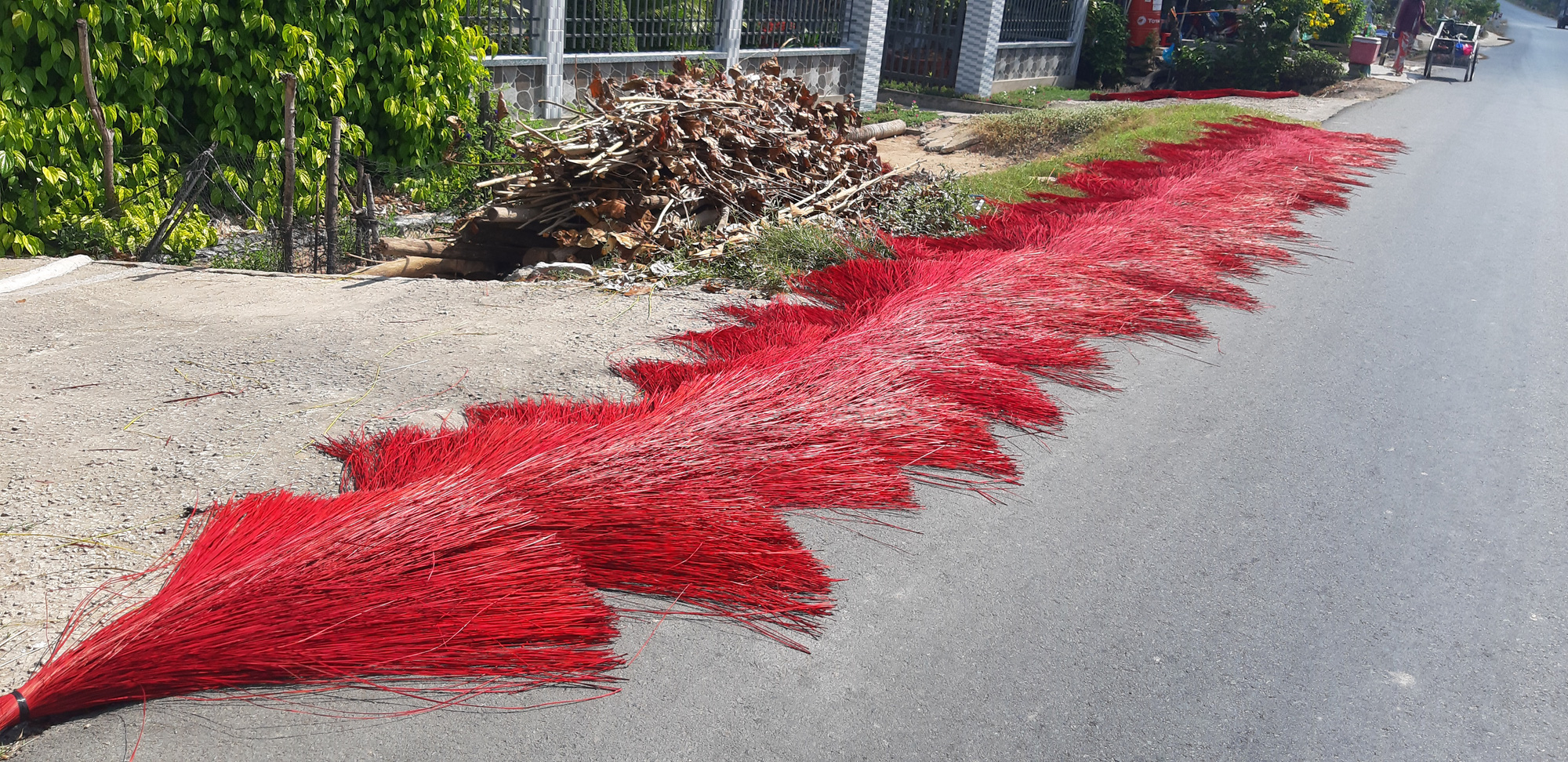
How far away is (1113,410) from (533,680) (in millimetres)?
3017

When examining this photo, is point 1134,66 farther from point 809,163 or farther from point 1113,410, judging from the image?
point 1113,410

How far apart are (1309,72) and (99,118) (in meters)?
20.4

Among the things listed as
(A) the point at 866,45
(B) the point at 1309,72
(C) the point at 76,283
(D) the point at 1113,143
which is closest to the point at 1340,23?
(B) the point at 1309,72

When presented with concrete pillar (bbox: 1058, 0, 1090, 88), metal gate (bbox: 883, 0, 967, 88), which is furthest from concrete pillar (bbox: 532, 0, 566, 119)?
concrete pillar (bbox: 1058, 0, 1090, 88)

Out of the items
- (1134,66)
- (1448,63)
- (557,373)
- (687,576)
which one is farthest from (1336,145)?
(1448,63)

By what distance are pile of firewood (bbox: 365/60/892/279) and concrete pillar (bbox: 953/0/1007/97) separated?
10.5m

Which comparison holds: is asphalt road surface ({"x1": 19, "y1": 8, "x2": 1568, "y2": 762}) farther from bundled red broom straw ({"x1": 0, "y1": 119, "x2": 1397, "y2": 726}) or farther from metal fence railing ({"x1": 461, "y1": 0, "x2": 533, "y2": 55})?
metal fence railing ({"x1": 461, "y1": 0, "x2": 533, "y2": 55})

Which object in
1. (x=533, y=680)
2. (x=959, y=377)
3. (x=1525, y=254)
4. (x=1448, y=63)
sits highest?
(x=1448, y=63)

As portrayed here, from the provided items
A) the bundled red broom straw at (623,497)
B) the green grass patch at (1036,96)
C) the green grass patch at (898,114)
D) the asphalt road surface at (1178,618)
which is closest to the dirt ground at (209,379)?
the bundled red broom straw at (623,497)

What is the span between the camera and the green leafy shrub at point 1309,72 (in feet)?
66.3

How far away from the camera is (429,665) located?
2.57 metres

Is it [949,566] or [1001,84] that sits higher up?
[1001,84]

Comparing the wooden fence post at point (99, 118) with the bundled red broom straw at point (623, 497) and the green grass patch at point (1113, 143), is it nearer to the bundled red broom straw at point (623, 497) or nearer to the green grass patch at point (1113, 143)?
the bundled red broom straw at point (623, 497)

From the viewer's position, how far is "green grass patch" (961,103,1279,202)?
368 inches
